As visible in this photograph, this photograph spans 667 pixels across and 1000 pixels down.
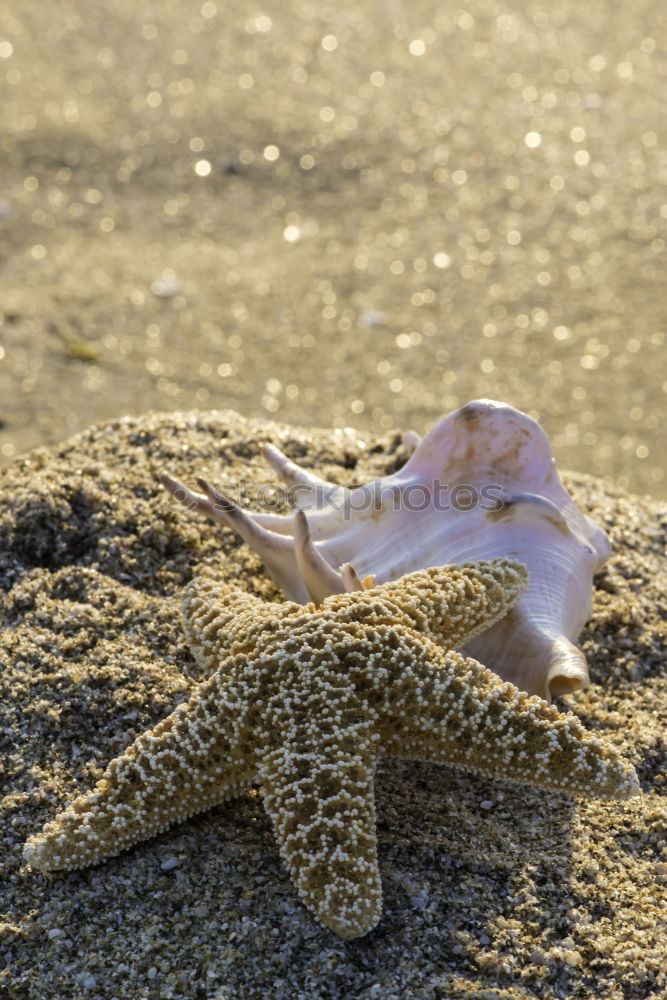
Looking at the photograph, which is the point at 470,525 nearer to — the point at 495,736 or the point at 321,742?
the point at 495,736

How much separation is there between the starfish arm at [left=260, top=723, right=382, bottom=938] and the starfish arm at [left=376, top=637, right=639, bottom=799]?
13 cm

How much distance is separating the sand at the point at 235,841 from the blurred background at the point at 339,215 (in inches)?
65.6

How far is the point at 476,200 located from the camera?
657 cm

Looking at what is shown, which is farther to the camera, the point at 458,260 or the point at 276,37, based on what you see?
the point at 276,37

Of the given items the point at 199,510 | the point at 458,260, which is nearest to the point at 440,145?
the point at 458,260

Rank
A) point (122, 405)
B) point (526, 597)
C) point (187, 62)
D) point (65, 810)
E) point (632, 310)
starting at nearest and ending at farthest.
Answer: point (65, 810)
point (526, 597)
point (122, 405)
point (632, 310)
point (187, 62)

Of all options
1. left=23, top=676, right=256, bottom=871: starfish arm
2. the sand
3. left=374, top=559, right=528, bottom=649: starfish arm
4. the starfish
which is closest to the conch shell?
left=374, top=559, right=528, bottom=649: starfish arm

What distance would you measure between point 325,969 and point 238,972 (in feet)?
0.68

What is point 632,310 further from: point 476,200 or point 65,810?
point 65,810

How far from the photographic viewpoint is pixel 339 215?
257 inches

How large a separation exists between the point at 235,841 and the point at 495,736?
2.47 ft

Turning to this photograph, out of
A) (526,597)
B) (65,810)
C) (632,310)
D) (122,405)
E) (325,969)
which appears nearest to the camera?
(325,969)

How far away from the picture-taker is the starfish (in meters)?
2.76

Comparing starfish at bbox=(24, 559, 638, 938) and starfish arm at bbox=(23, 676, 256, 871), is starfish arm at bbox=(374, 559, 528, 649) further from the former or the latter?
starfish arm at bbox=(23, 676, 256, 871)
